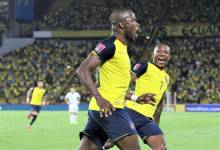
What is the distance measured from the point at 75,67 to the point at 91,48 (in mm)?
2358

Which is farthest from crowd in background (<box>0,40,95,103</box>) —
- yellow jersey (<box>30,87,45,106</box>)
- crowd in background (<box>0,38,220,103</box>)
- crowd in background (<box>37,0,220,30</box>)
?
yellow jersey (<box>30,87,45,106</box>)

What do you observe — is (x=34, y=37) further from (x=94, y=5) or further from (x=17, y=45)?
(x=94, y=5)

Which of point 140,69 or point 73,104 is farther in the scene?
point 73,104

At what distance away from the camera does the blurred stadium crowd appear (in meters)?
50.4

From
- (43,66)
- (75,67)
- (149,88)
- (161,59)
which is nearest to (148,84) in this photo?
(149,88)

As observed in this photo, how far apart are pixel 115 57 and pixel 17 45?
167 ft

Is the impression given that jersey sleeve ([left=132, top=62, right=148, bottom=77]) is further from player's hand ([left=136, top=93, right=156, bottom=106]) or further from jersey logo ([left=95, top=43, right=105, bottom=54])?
jersey logo ([left=95, top=43, right=105, bottom=54])

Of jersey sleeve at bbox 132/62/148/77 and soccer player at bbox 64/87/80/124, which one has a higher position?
jersey sleeve at bbox 132/62/148/77

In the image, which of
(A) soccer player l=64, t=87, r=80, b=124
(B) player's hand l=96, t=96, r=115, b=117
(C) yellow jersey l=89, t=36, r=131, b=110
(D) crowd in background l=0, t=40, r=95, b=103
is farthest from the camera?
(D) crowd in background l=0, t=40, r=95, b=103

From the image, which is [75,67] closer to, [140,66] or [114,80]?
[140,66]

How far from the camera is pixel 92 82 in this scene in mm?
7988

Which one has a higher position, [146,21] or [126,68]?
[126,68]

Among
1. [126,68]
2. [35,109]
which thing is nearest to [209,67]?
[35,109]

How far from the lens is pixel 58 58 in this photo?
57.4 metres
